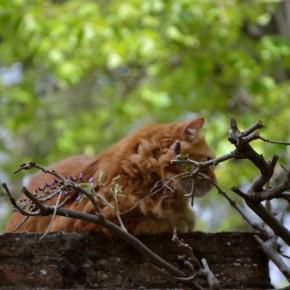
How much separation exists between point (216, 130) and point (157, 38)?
104 centimetres

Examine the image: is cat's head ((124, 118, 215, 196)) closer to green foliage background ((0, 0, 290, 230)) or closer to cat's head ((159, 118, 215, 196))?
cat's head ((159, 118, 215, 196))

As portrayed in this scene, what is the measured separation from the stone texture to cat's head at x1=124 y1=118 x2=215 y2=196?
15.7 inches

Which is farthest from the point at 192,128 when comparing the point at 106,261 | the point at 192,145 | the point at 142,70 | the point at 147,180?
the point at 142,70

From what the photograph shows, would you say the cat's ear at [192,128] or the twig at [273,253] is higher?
the cat's ear at [192,128]

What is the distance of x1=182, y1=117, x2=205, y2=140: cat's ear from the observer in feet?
7.55

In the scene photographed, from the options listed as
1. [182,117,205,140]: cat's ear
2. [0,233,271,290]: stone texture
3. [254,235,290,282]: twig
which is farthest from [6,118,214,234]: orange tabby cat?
[254,235,290,282]: twig

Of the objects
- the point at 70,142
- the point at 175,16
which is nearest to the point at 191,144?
the point at 175,16

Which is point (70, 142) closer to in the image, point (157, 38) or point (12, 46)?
point (12, 46)

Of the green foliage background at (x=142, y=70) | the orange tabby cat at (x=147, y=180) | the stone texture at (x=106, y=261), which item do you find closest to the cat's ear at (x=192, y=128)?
the orange tabby cat at (x=147, y=180)

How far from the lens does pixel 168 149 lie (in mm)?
2260

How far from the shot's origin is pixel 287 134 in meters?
5.23

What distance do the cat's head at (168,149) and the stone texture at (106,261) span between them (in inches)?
15.7

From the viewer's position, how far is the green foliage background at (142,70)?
5.19 meters

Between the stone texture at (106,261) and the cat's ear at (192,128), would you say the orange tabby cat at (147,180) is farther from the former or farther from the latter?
the stone texture at (106,261)
